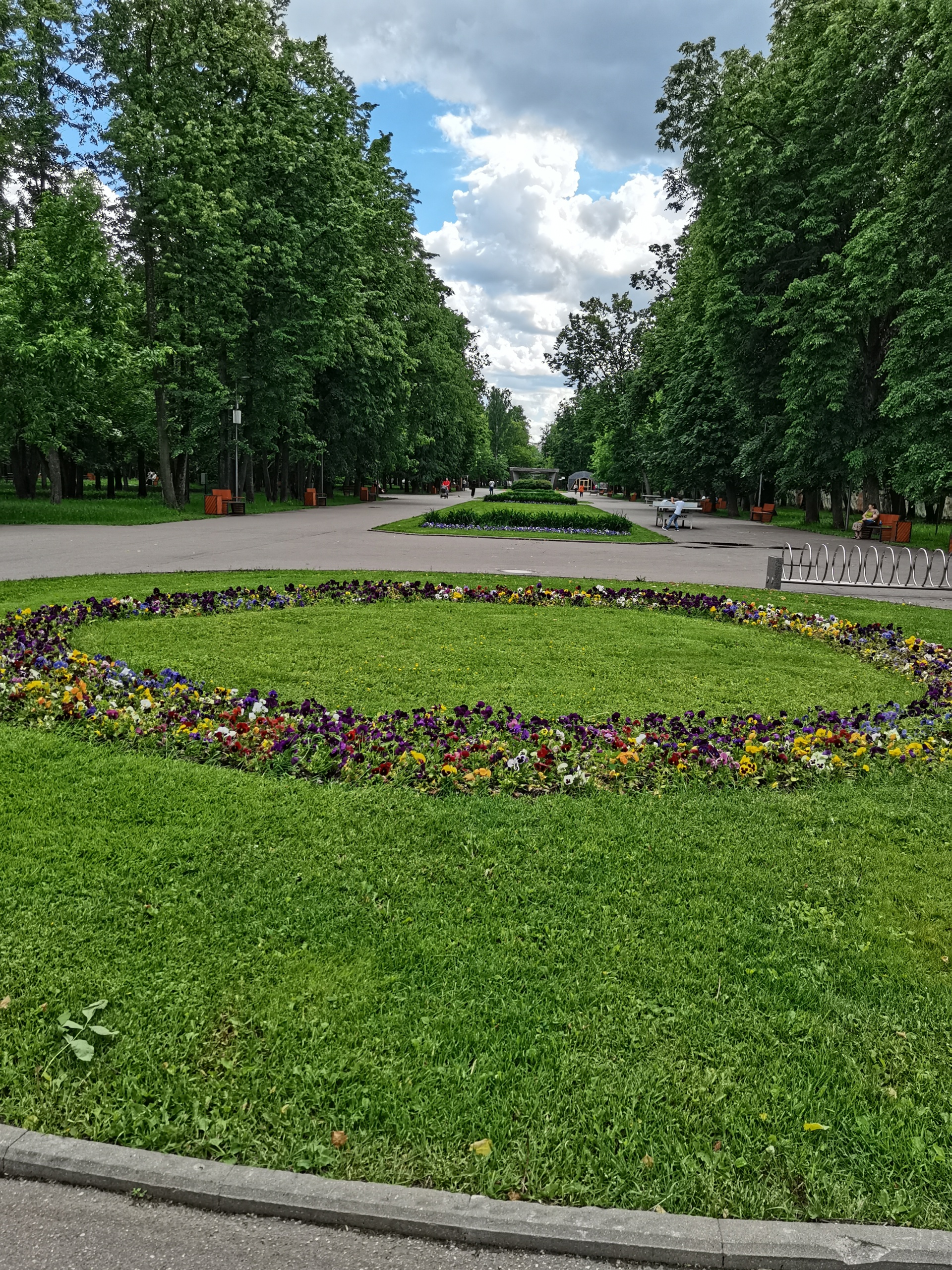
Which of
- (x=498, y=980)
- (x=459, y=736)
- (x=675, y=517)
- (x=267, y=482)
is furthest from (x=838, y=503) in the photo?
(x=498, y=980)

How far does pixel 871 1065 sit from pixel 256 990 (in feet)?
7.26

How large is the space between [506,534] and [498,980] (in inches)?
→ 927

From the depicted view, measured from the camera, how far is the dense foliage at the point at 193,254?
2348cm

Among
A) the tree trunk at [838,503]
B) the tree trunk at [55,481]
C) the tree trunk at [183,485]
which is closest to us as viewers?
the tree trunk at [55,481]

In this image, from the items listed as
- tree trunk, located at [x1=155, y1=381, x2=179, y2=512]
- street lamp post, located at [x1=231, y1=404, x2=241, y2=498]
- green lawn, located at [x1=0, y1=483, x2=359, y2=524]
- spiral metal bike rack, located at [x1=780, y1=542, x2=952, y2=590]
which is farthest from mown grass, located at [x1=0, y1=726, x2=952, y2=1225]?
tree trunk, located at [x1=155, y1=381, x2=179, y2=512]

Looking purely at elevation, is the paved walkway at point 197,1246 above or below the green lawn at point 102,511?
below

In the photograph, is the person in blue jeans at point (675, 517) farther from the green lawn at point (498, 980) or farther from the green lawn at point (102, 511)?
the green lawn at point (498, 980)

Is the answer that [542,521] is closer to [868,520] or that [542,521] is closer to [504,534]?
[504,534]

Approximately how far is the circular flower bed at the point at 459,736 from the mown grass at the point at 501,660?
0.46 metres

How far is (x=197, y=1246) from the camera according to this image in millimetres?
2139

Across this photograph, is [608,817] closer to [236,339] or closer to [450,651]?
[450,651]

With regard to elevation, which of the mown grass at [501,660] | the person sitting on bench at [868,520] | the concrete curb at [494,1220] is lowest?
the concrete curb at [494,1220]

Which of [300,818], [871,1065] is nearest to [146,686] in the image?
[300,818]

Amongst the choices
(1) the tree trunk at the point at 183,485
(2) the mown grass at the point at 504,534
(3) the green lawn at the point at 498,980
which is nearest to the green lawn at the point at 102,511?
(1) the tree trunk at the point at 183,485
